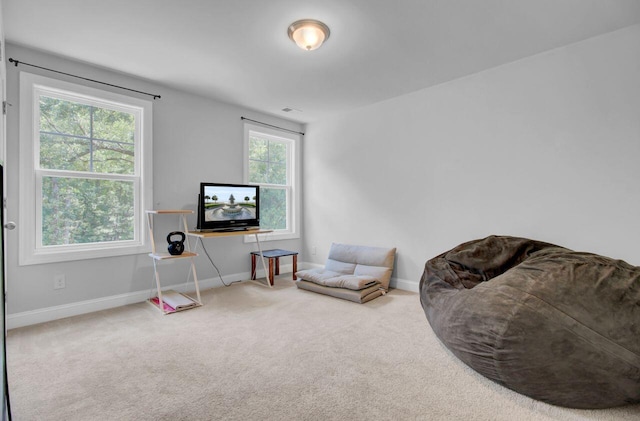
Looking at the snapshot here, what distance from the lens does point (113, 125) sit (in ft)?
10.8

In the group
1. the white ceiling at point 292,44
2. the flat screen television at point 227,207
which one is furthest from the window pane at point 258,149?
the white ceiling at point 292,44

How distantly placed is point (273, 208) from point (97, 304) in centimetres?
250

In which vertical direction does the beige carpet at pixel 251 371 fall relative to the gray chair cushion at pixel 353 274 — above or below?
below

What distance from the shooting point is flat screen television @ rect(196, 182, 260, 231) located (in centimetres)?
366

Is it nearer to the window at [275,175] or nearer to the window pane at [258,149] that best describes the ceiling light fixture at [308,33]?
the window at [275,175]

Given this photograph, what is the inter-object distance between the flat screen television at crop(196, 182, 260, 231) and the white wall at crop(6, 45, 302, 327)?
12.2 inches

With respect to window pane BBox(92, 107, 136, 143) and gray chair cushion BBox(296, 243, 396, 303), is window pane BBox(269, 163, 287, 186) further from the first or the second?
window pane BBox(92, 107, 136, 143)

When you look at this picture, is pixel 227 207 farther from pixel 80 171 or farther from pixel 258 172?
pixel 80 171

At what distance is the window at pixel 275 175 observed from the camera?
182 inches

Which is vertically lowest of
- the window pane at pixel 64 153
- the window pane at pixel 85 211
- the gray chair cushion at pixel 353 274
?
the gray chair cushion at pixel 353 274

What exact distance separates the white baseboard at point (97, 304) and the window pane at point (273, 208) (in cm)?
94

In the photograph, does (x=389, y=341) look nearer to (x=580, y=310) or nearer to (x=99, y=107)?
(x=580, y=310)

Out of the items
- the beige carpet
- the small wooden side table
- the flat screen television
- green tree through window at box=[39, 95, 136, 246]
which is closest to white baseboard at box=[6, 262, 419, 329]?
the beige carpet

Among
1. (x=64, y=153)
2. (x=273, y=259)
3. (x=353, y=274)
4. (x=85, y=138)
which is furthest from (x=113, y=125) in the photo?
(x=353, y=274)
